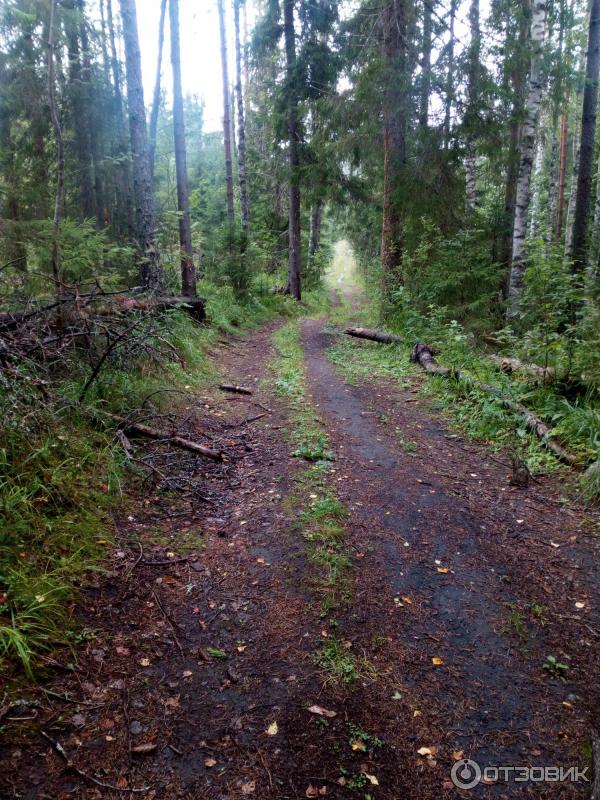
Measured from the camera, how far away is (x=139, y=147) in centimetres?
976

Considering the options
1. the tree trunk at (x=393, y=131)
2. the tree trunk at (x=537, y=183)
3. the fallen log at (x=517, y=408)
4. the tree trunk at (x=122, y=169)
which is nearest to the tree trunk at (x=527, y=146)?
the fallen log at (x=517, y=408)

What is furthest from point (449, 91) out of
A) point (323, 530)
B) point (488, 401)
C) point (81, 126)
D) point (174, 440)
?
point (323, 530)

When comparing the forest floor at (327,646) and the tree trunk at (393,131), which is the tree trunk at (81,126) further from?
the forest floor at (327,646)

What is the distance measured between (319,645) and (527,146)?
11658 millimetres

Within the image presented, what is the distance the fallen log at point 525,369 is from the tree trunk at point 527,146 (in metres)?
2.65

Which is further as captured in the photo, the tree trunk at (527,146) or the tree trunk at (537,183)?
the tree trunk at (537,183)

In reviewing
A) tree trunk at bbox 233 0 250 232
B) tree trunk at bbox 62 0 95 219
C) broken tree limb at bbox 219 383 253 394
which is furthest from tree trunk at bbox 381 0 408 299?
tree trunk at bbox 62 0 95 219

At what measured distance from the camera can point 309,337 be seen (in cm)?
1391

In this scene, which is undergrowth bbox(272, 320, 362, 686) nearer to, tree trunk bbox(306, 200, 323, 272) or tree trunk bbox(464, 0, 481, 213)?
tree trunk bbox(464, 0, 481, 213)

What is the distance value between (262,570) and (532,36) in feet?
41.6

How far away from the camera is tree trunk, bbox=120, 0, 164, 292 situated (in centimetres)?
948

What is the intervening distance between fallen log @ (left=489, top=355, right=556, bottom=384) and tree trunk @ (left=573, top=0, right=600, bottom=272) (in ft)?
14.2

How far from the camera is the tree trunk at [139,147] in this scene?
9.48 meters

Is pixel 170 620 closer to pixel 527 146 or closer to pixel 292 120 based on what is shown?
pixel 527 146
